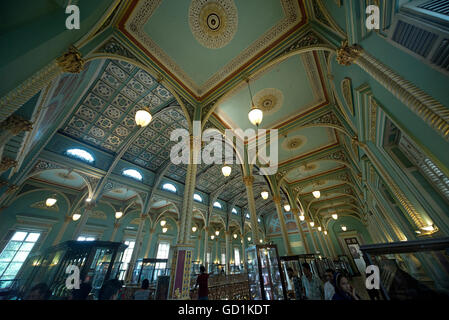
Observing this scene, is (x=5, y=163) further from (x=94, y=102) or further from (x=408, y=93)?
(x=408, y=93)

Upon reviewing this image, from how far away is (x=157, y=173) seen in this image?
11.4m

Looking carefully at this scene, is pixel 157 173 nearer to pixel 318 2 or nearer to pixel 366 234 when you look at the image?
pixel 318 2

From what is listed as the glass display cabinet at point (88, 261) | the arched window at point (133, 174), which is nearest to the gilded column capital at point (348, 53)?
the glass display cabinet at point (88, 261)

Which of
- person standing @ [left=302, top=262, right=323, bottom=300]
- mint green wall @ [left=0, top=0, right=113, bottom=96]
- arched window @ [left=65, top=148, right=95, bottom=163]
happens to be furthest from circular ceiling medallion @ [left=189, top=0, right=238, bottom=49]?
arched window @ [left=65, top=148, right=95, bottom=163]

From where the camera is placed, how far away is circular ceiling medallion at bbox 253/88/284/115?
6.73 m

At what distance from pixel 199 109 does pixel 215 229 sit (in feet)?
57.3

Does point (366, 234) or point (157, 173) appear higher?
point (157, 173)

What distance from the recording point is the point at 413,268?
179cm

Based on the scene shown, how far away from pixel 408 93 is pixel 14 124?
21.5ft

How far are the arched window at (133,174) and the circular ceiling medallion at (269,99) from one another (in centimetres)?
886

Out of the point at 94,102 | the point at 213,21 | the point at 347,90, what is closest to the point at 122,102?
the point at 94,102

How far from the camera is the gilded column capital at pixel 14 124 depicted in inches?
110

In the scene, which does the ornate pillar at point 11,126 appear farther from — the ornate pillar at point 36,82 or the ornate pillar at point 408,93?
the ornate pillar at point 408,93
